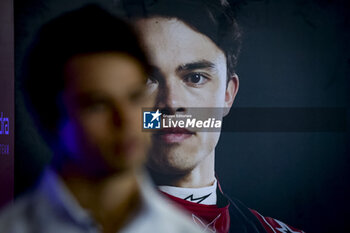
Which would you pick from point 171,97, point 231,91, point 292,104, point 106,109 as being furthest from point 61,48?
point 292,104

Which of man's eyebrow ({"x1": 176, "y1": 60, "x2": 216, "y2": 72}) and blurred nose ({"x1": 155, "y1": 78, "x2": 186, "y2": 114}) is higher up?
man's eyebrow ({"x1": 176, "y1": 60, "x2": 216, "y2": 72})

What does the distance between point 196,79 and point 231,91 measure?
8.9 inches

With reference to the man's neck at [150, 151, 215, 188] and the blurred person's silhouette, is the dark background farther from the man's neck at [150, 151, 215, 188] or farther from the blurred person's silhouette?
the blurred person's silhouette

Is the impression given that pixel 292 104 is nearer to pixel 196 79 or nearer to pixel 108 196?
pixel 196 79

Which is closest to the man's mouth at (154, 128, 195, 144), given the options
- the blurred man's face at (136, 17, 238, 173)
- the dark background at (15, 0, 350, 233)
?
the blurred man's face at (136, 17, 238, 173)

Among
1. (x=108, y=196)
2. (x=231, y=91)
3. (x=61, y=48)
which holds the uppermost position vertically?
(x=61, y=48)

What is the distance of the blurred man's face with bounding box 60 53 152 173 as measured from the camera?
5.57 feet

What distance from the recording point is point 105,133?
170 centimetres

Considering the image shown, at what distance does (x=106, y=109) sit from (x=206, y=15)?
0.78 meters

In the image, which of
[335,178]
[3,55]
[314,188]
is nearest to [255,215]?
[314,188]

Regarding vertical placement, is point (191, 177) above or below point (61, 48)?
below

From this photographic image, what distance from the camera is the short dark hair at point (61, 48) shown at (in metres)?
1.73

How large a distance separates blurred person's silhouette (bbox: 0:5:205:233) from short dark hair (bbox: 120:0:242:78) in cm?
16

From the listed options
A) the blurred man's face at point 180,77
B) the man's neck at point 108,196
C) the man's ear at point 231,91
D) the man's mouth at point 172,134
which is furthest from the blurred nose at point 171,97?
the man's neck at point 108,196
